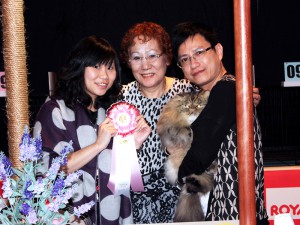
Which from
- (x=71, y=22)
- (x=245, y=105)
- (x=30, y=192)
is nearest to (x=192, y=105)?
(x=30, y=192)

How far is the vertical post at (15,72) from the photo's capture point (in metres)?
1.46

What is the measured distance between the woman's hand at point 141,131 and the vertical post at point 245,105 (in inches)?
53.2

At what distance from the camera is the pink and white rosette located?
2092 millimetres

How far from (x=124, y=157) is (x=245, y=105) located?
135cm

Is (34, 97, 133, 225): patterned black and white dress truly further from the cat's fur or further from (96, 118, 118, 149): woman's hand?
the cat's fur

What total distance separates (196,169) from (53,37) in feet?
15.1

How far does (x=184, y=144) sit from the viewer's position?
199cm

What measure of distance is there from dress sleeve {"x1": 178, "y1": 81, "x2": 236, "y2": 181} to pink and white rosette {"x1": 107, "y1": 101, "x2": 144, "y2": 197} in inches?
16.0

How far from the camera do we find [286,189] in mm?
3381

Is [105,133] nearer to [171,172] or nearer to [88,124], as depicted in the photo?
[88,124]

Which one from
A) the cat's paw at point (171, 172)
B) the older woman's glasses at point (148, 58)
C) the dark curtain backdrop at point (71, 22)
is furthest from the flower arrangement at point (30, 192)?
the dark curtain backdrop at point (71, 22)

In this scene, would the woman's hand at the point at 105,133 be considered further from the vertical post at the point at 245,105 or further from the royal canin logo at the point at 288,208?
the royal canin logo at the point at 288,208

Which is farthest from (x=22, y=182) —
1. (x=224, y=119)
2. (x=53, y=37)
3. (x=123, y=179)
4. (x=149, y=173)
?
(x=53, y=37)

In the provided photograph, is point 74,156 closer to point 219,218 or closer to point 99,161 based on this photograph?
point 99,161
